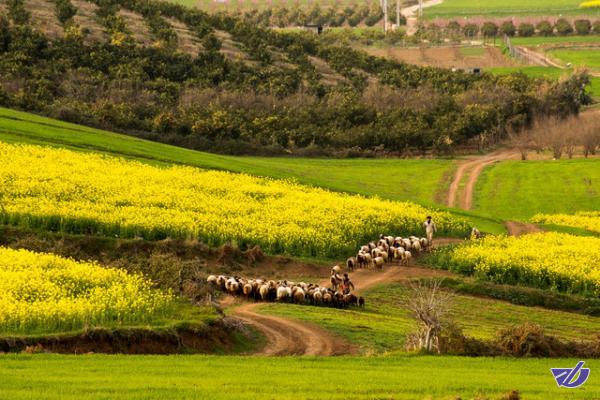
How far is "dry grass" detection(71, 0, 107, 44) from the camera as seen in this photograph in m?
119

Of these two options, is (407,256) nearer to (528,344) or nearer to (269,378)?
(528,344)

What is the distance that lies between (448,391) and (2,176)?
117ft

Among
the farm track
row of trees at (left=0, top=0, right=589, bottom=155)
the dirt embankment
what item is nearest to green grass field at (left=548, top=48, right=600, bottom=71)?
row of trees at (left=0, top=0, right=589, bottom=155)

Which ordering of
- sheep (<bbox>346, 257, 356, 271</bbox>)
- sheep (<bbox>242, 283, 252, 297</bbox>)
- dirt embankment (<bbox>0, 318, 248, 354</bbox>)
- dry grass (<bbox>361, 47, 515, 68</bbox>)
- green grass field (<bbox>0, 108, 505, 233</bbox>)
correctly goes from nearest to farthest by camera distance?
1. dirt embankment (<bbox>0, 318, 248, 354</bbox>)
2. sheep (<bbox>242, 283, 252, 297</bbox>)
3. sheep (<bbox>346, 257, 356, 271</bbox>)
4. green grass field (<bbox>0, 108, 505, 233</bbox>)
5. dry grass (<bbox>361, 47, 515, 68</bbox>)

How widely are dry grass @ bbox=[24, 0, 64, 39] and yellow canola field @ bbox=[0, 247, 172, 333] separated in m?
76.3

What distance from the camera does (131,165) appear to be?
6869 cm

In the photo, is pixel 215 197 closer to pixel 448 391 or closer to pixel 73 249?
pixel 73 249

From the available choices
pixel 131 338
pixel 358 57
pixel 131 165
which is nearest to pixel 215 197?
pixel 131 165

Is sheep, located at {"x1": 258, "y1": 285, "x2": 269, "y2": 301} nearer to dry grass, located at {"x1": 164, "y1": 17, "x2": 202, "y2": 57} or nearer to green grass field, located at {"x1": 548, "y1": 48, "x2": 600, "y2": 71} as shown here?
dry grass, located at {"x1": 164, "y1": 17, "x2": 202, "y2": 57}

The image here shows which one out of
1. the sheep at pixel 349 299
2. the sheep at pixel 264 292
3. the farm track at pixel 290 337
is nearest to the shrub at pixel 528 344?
the farm track at pixel 290 337

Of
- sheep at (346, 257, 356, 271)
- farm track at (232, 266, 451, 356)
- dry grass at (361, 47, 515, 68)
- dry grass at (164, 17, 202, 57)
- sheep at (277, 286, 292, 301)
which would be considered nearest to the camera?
farm track at (232, 266, 451, 356)

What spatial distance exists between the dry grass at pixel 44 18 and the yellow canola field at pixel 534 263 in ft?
217

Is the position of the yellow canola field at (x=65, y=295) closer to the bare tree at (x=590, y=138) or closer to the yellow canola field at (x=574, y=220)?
the yellow canola field at (x=574, y=220)

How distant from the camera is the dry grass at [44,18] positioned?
115075 millimetres
